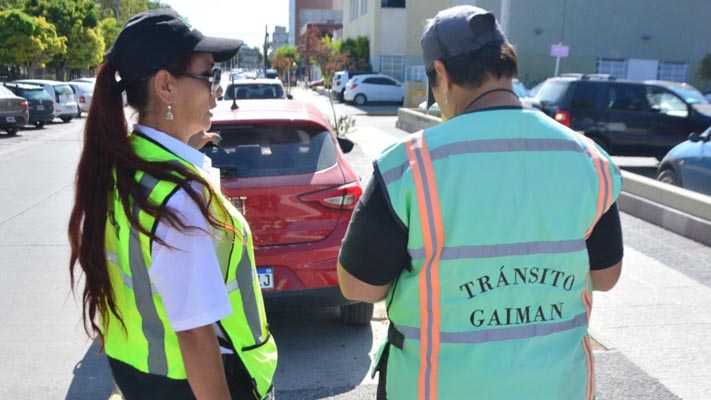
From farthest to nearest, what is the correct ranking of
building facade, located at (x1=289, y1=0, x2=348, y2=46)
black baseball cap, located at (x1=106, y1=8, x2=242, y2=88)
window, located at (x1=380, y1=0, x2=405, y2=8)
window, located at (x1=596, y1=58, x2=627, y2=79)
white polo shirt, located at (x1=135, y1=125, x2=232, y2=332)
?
building facade, located at (x1=289, y1=0, x2=348, y2=46)
window, located at (x1=380, y1=0, x2=405, y2=8)
window, located at (x1=596, y1=58, x2=627, y2=79)
black baseball cap, located at (x1=106, y1=8, x2=242, y2=88)
white polo shirt, located at (x1=135, y1=125, x2=232, y2=332)

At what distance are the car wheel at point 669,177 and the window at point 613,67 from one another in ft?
89.4

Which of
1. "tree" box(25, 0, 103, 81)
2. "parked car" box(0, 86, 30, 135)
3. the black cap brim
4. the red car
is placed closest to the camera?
the black cap brim

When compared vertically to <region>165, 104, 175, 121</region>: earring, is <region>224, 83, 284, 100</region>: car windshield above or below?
below

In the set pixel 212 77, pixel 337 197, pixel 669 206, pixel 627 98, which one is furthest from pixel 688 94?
pixel 212 77

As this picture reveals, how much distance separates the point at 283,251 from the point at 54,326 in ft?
7.37

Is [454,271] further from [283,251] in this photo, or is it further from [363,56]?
[363,56]

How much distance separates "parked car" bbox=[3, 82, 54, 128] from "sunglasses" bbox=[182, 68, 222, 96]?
74.2ft

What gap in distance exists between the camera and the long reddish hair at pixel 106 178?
1638mm

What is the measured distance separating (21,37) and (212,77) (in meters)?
34.6

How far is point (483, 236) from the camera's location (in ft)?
5.44

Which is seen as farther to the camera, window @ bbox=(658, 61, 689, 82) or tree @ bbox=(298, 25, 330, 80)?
tree @ bbox=(298, 25, 330, 80)

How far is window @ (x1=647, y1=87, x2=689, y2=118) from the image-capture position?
12.8 metres

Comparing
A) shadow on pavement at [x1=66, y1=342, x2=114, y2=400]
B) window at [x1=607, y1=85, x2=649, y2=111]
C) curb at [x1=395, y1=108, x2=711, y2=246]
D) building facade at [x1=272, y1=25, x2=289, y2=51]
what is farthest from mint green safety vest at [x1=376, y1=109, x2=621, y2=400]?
building facade at [x1=272, y1=25, x2=289, y2=51]

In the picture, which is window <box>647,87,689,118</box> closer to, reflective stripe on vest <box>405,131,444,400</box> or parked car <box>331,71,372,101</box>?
reflective stripe on vest <box>405,131,444,400</box>
